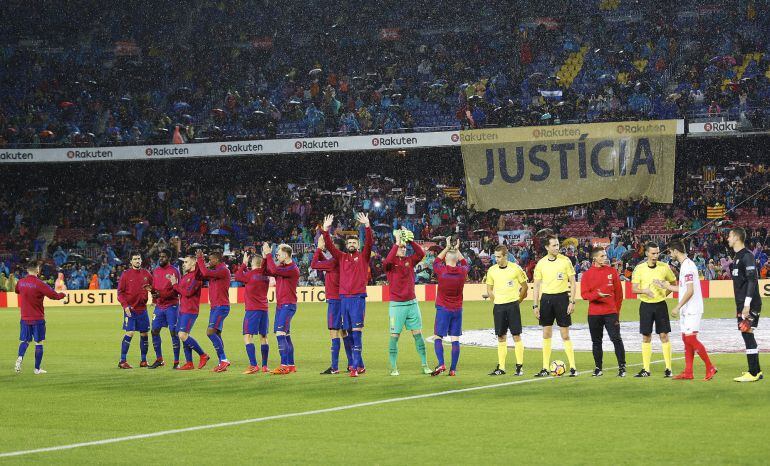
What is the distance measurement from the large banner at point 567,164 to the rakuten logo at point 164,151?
12.4 metres

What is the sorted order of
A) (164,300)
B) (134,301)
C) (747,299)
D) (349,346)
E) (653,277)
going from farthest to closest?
(134,301), (164,300), (349,346), (653,277), (747,299)

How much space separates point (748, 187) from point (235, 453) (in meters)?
37.5

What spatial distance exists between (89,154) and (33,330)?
94.4ft

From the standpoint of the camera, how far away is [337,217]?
4612 centimetres

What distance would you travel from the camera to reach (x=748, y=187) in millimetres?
43312

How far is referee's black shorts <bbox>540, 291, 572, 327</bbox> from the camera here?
16.1m

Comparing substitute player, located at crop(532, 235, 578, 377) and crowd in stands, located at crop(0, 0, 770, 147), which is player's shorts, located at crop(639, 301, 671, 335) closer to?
substitute player, located at crop(532, 235, 578, 377)

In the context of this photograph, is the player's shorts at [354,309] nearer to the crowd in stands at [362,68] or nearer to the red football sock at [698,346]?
the red football sock at [698,346]

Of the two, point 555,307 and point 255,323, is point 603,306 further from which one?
point 255,323

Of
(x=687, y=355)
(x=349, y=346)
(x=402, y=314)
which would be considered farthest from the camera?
(x=349, y=346)

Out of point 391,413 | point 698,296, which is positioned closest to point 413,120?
point 698,296

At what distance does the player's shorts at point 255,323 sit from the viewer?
1789cm

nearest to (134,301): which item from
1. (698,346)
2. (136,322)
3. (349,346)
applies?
(136,322)

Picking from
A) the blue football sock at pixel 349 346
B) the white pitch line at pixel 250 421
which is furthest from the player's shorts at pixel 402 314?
the white pitch line at pixel 250 421
